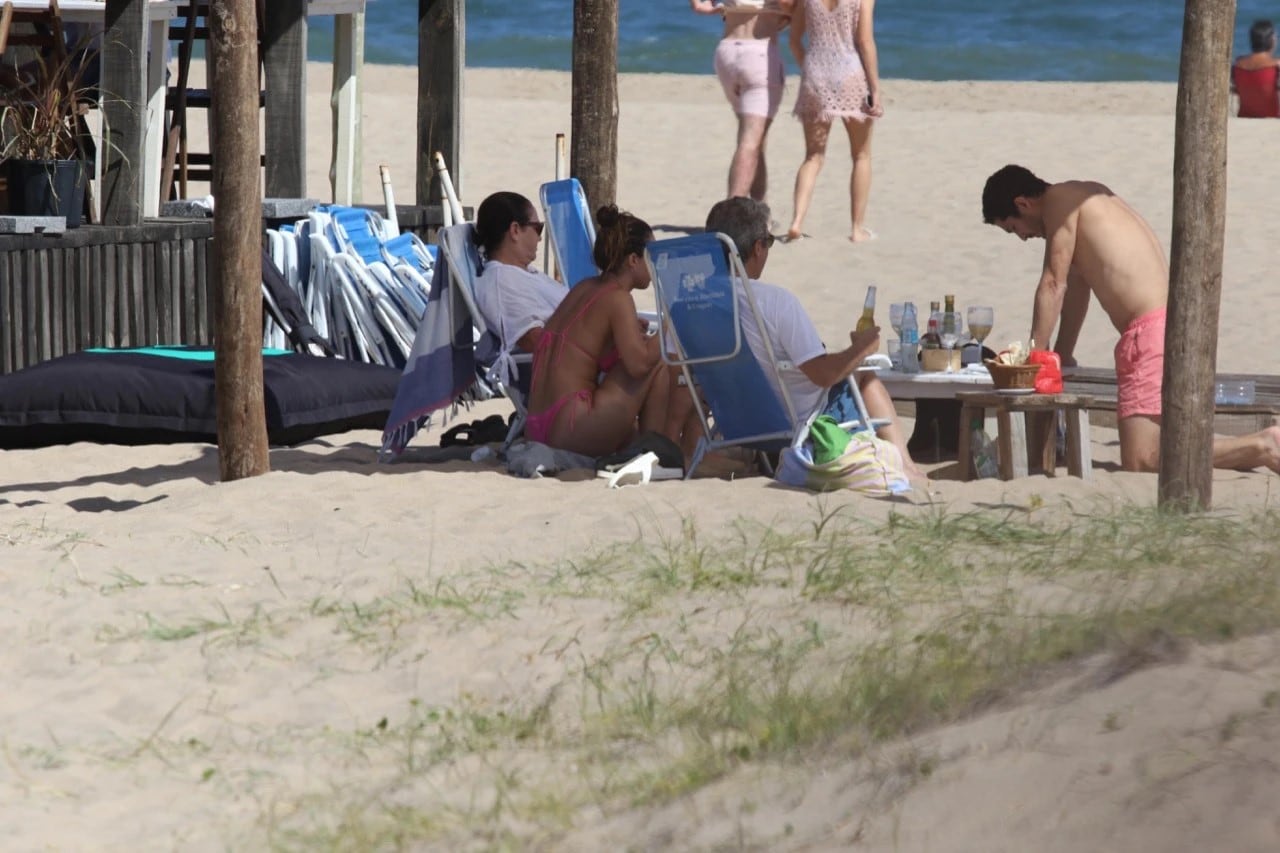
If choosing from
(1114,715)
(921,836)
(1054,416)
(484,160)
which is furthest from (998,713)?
(484,160)

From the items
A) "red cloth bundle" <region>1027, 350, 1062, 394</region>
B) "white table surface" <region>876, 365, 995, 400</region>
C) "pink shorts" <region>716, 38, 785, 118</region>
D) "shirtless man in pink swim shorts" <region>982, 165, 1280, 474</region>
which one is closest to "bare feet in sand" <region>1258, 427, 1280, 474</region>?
"shirtless man in pink swim shorts" <region>982, 165, 1280, 474</region>

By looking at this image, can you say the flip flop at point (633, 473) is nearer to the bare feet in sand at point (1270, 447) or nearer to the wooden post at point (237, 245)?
the wooden post at point (237, 245)

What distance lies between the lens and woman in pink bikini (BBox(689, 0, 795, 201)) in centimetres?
1191

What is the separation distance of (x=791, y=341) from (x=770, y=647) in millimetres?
1898

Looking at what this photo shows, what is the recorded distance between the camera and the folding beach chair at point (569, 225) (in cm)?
754

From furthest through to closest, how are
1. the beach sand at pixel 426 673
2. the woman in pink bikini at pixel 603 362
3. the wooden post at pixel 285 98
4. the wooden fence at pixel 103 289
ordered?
1. the wooden post at pixel 285 98
2. the wooden fence at pixel 103 289
3. the woman in pink bikini at pixel 603 362
4. the beach sand at pixel 426 673

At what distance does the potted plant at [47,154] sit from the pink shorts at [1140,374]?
4.45 metres

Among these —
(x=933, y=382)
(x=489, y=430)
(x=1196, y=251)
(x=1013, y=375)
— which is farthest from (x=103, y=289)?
(x=1196, y=251)

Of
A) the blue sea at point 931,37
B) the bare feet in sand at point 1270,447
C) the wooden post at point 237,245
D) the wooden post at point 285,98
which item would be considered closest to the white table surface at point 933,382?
the bare feet in sand at point 1270,447

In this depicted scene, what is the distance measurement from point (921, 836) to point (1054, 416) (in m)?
3.62

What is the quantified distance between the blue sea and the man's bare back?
29034 mm

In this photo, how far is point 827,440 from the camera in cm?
589

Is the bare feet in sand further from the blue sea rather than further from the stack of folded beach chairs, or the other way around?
the blue sea

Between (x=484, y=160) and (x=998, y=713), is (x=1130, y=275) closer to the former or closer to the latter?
(x=998, y=713)
